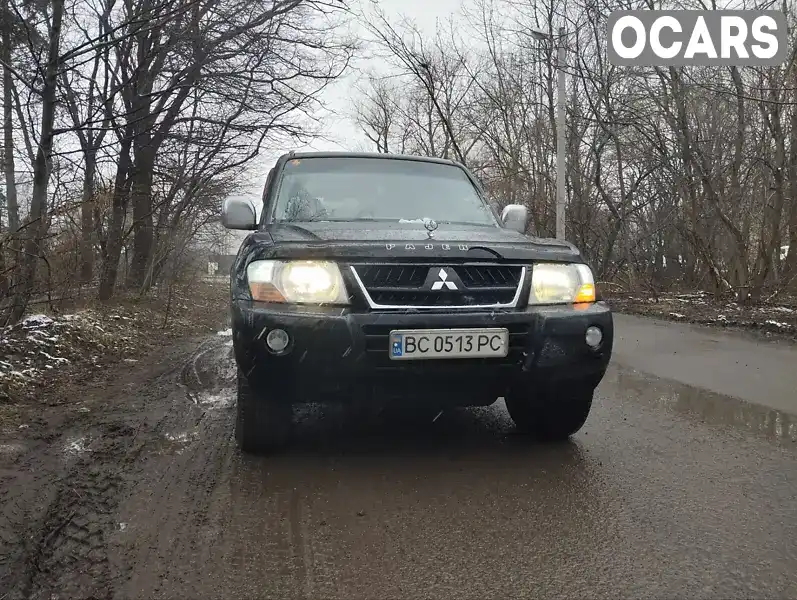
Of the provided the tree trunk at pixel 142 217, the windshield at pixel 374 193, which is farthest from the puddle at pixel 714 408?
the tree trunk at pixel 142 217

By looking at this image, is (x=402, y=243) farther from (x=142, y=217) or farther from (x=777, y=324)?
(x=142, y=217)

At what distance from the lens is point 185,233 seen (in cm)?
1566

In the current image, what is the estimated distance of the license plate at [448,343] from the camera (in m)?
2.83

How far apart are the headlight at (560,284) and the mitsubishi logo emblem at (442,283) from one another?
16.5 inches

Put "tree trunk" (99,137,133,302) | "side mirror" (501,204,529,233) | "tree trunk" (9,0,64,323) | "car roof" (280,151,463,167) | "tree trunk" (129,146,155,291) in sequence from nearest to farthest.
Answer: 1. "side mirror" (501,204,529,233)
2. "car roof" (280,151,463,167)
3. "tree trunk" (9,0,64,323)
4. "tree trunk" (99,137,133,302)
5. "tree trunk" (129,146,155,291)

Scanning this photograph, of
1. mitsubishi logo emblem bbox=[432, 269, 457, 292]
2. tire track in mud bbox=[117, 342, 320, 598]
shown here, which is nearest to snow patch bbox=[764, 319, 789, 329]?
mitsubishi logo emblem bbox=[432, 269, 457, 292]

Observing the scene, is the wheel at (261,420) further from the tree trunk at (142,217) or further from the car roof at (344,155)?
the tree trunk at (142,217)

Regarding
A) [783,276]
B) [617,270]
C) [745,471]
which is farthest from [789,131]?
[745,471]

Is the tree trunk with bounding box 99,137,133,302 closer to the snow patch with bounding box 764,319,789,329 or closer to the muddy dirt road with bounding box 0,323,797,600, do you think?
the muddy dirt road with bounding box 0,323,797,600

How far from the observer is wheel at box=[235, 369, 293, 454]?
3148 mm

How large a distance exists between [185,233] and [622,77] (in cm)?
1154

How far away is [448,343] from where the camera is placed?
2875 mm

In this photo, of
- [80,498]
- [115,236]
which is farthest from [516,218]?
[115,236]

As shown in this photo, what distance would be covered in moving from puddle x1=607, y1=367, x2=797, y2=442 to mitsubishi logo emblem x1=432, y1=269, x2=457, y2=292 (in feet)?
7.91
